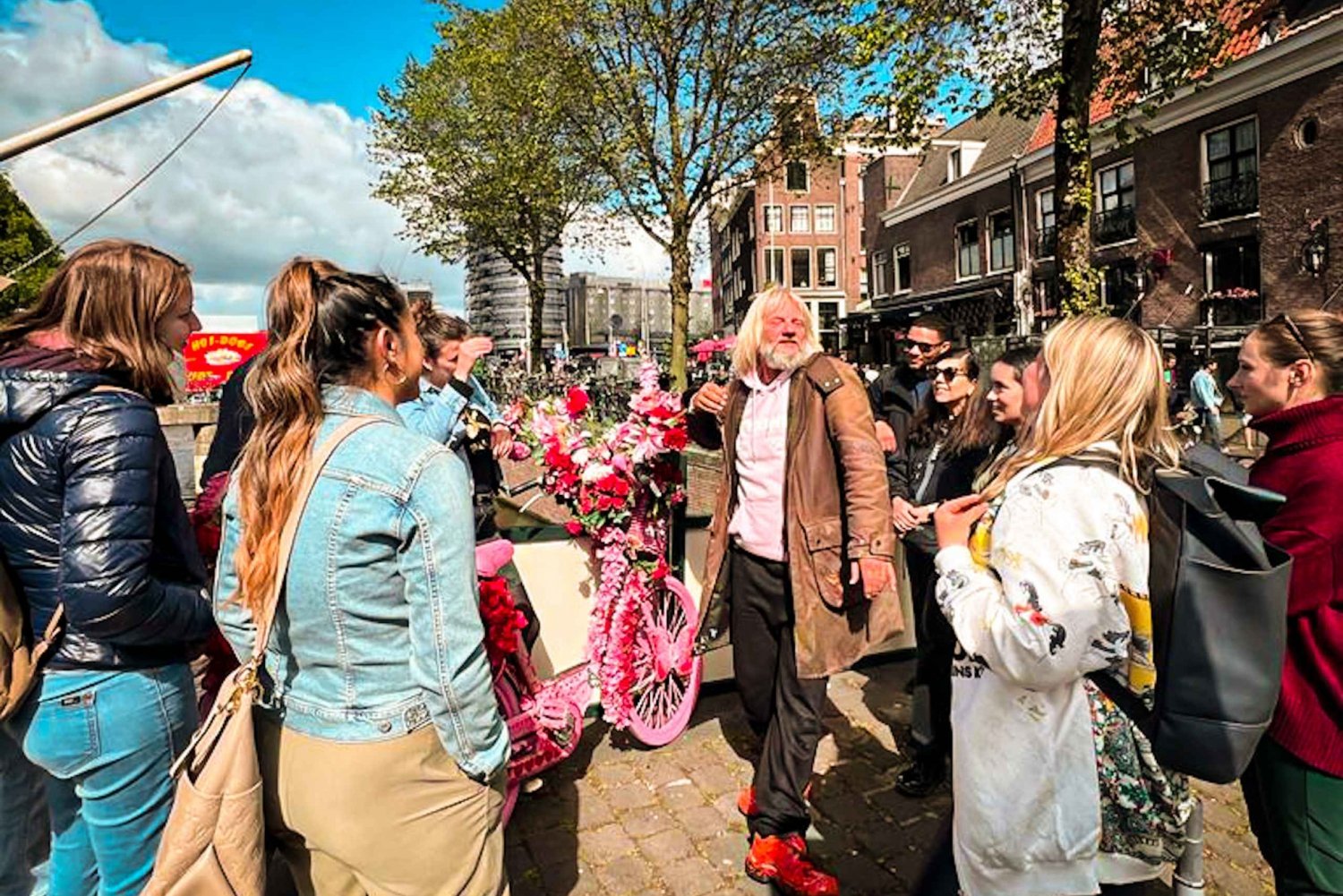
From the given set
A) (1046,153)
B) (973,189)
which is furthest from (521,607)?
(973,189)

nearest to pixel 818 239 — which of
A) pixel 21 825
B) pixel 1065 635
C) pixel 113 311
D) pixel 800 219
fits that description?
pixel 800 219

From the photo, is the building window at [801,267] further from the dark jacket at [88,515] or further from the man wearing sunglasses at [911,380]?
the dark jacket at [88,515]

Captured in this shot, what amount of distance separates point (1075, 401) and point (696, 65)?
15946mm

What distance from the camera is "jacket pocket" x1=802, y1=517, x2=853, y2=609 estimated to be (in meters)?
2.82

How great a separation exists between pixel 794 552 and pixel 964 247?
107 ft

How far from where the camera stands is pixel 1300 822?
1881mm

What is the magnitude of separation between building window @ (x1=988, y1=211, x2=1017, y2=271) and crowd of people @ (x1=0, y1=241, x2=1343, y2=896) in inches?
1175

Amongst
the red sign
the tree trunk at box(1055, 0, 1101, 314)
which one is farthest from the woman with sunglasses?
the red sign

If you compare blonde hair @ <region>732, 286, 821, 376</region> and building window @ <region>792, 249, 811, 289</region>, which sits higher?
building window @ <region>792, 249, 811, 289</region>

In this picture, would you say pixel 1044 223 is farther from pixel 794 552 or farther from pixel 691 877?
pixel 691 877

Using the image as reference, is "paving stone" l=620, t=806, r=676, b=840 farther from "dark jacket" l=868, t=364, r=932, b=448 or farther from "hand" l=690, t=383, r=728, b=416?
"dark jacket" l=868, t=364, r=932, b=448

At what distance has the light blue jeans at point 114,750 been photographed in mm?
1856

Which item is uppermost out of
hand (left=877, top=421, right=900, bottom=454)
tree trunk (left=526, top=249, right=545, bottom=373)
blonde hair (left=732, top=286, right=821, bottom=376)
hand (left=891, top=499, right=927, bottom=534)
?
tree trunk (left=526, top=249, right=545, bottom=373)

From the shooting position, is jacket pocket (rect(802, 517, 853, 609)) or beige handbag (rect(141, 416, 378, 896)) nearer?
beige handbag (rect(141, 416, 378, 896))
